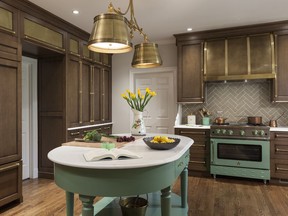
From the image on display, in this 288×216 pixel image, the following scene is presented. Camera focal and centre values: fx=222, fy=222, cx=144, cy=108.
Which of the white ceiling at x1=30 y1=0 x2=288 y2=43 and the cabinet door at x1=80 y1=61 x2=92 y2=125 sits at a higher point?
the white ceiling at x1=30 y1=0 x2=288 y2=43

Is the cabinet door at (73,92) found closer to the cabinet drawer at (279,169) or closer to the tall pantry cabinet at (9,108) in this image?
the tall pantry cabinet at (9,108)

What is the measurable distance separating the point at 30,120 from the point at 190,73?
2.98 m

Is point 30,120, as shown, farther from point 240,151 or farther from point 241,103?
point 241,103

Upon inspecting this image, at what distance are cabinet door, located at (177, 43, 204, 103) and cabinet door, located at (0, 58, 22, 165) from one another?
2712mm

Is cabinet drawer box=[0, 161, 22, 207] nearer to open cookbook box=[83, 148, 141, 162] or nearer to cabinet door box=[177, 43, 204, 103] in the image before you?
open cookbook box=[83, 148, 141, 162]

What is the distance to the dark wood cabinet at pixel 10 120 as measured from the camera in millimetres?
2594

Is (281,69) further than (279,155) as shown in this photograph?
Yes

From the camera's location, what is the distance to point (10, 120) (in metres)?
2.71

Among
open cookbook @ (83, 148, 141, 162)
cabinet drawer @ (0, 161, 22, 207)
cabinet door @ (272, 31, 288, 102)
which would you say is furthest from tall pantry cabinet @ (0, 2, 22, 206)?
cabinet door @ (272, 31, 288, 102)

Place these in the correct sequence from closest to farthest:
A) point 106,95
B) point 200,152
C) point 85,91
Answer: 1. point 200,152
2. point 85,91
3. point 106,95

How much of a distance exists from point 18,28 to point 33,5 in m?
0.41

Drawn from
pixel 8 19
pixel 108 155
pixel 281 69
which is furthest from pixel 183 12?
pixel 108 155

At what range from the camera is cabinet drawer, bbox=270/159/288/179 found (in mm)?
3457

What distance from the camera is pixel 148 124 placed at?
4.89 metres
